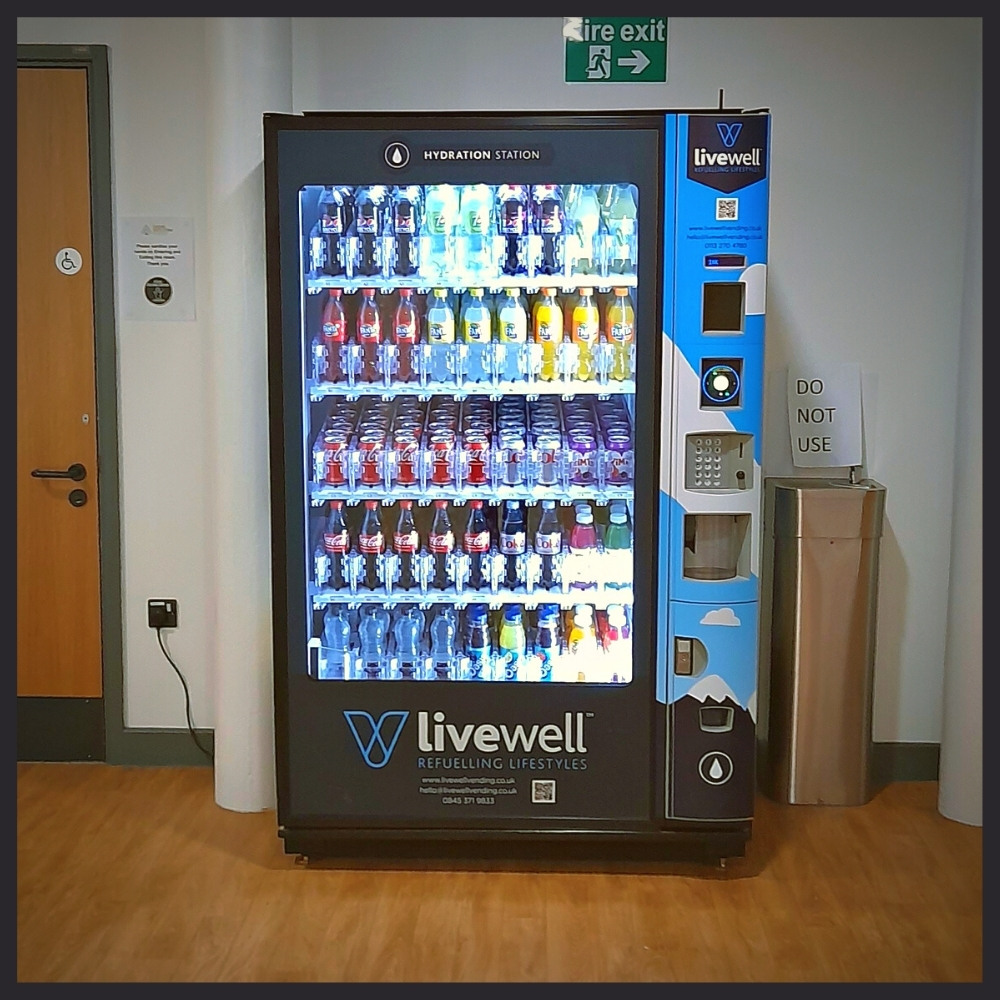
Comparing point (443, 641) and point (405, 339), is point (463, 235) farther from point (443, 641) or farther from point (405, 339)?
point (443, 641)

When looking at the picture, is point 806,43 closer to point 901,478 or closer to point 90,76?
point 901,478

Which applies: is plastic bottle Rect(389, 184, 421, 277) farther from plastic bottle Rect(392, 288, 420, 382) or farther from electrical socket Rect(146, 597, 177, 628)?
electrical socket Rect(146, 597, 177, 628)

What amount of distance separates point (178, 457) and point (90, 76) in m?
1.29

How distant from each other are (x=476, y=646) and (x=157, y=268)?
1.71 m

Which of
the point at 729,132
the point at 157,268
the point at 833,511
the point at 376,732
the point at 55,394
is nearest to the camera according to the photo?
the point at 729,132

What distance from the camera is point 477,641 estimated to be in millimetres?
3629

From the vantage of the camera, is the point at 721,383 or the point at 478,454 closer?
the point at 721,383

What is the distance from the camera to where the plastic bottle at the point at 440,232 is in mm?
3453

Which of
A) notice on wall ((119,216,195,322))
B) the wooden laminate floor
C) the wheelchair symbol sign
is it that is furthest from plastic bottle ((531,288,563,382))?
the wheelchair symbol sign

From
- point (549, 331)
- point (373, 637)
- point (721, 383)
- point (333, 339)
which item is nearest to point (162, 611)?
point (373, 637)

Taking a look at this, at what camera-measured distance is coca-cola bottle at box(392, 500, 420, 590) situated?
3.62 meters

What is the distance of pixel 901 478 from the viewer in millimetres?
4191

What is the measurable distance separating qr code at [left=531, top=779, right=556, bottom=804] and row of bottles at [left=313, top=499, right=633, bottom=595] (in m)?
0.55

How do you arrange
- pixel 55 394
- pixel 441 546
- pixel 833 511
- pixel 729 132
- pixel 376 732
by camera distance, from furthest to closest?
pixel 55 394, pixel 833 511, pixel 441 546, pixel 376 732, pixel 729 132
